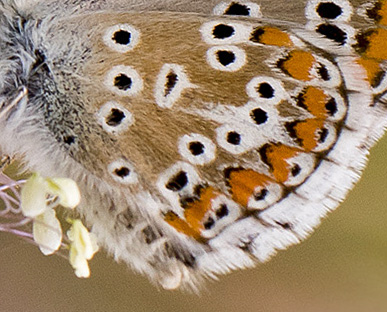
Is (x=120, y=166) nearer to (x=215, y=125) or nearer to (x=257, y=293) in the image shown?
(x=215, y=125)

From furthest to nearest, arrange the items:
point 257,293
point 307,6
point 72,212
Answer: point 257,293
point 72,212
point 307,6

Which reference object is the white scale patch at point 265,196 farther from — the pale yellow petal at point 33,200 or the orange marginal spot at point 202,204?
the pale yellow petal at point 33,200

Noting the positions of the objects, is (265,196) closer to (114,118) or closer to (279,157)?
(279,157)

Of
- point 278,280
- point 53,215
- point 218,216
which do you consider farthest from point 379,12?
point 278,280

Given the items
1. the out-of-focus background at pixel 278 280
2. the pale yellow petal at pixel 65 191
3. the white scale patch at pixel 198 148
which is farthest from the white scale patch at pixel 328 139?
the out-of-focus background at pixel 278 280

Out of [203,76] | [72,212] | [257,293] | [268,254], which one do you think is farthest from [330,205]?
[257,293]

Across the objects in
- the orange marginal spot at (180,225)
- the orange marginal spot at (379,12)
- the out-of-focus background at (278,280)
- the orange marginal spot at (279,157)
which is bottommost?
the out-of-focus background at (278,280)
